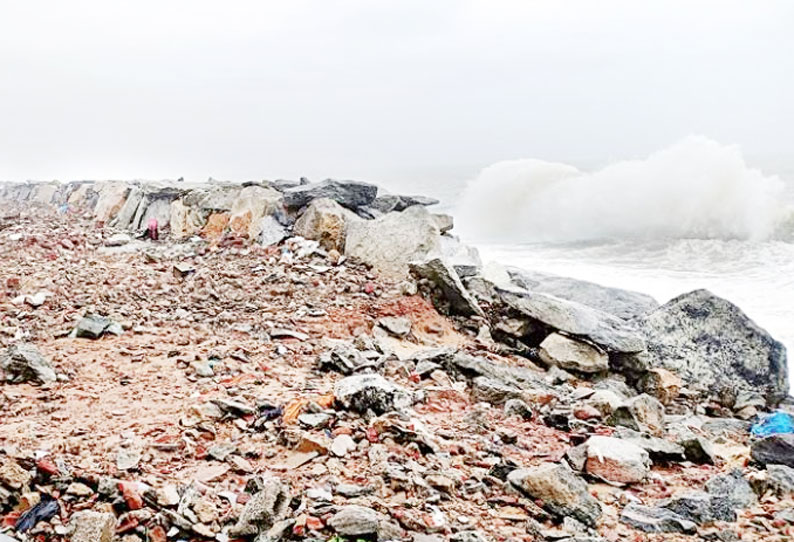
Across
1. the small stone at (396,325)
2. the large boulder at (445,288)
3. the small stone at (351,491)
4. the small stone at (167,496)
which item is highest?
the large boulder at (445,288)

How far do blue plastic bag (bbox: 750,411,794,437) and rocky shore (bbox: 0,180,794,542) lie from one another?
0.54ft

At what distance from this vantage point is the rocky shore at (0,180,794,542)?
2664 mm

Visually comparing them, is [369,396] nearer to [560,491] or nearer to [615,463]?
[560,491]

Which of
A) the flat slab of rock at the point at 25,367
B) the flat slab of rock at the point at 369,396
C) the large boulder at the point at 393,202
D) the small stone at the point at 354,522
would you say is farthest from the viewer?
the large boulder at the point at 393,202

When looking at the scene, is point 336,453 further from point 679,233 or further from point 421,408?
point 679,233

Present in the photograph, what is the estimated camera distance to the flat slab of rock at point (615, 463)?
3219 mm

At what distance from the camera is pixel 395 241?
733 centimetres

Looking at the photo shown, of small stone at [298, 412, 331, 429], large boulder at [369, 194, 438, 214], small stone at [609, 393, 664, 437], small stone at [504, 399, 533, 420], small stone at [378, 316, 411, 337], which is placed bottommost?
small stone at [609, 393, 664, 437]

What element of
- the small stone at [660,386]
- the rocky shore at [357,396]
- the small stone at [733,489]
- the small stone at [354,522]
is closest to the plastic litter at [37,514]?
the rocky shore at [357,396]

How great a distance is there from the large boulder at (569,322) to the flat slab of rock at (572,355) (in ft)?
0.31

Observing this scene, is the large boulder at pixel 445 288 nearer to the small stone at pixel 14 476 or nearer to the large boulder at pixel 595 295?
the large boulder at pixel 595 295

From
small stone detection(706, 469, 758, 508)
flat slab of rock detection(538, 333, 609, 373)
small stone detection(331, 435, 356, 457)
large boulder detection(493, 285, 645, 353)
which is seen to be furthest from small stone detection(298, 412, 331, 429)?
large boulder detection(493, 285, 645, 353)

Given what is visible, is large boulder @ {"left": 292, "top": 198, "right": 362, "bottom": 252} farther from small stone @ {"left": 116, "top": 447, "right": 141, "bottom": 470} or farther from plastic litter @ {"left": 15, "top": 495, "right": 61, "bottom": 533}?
plastic litter @ {"left": 15, "top": 495, "right": 61, "bottom": 533}

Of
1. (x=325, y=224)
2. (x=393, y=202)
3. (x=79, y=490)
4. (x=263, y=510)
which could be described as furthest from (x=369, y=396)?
(x=393, y=202)
